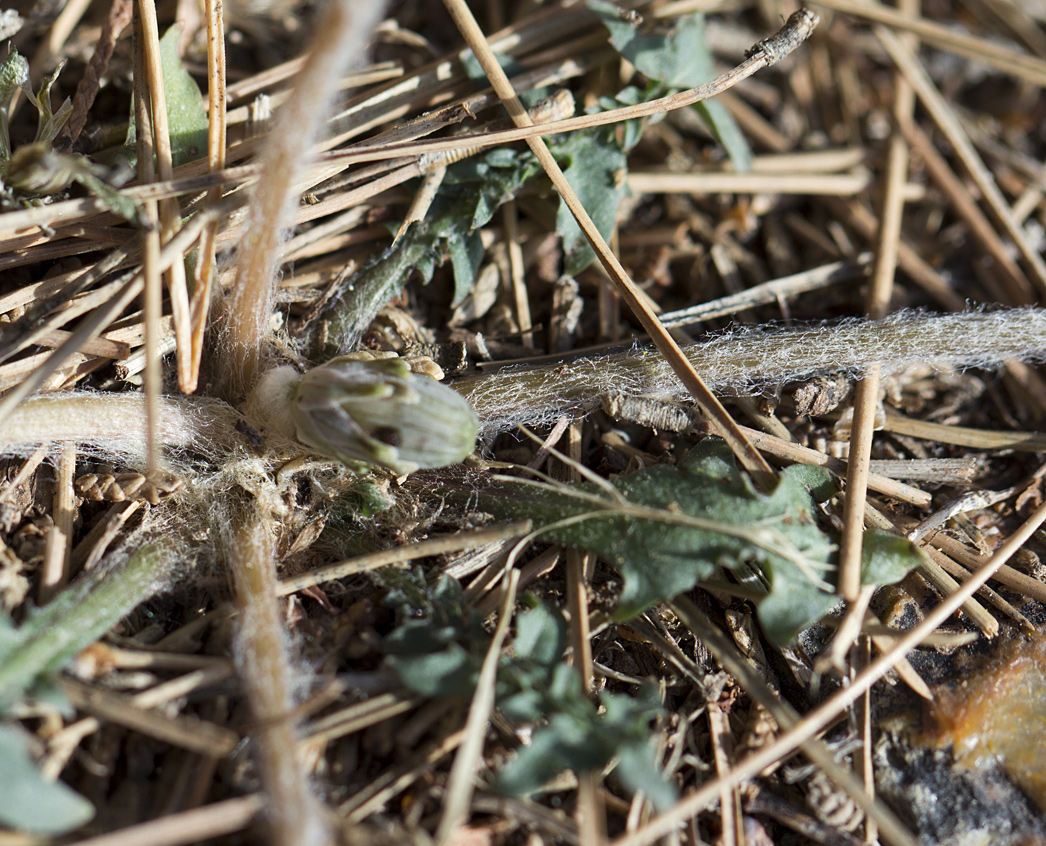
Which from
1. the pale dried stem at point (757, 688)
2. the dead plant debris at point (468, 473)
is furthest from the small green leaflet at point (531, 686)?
the pale dried stem at point (757, 688)

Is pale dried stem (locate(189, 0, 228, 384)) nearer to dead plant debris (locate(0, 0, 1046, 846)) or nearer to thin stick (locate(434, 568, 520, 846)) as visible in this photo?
dead plant debris (locate(0, 0, 1046, 846))

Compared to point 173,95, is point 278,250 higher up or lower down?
lower down

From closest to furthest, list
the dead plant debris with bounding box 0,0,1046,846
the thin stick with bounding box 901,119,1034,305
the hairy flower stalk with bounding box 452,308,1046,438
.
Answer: the dead plant debris with bounding box 0,0,1046,846 → the hairy flower stalk with bounding box 452,308,1046,438 → the thin stick with bounding box 901,119,1034,305

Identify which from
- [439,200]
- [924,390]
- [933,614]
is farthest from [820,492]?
[439,200]

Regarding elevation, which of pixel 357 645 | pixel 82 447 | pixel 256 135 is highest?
pixel 256 135

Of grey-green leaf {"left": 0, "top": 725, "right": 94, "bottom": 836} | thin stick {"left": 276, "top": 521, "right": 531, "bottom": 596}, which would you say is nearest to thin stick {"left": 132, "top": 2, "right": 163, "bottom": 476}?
thin stick {"left": 276, "top": 521, "right": 531, "bottom": 596}

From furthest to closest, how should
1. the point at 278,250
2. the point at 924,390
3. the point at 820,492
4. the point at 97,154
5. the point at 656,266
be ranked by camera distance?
the point at 656,266
the point at 924,390
the point at 97,154
the point at 820,492
the point at 278,250

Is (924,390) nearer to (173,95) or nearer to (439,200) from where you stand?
(439,200)
